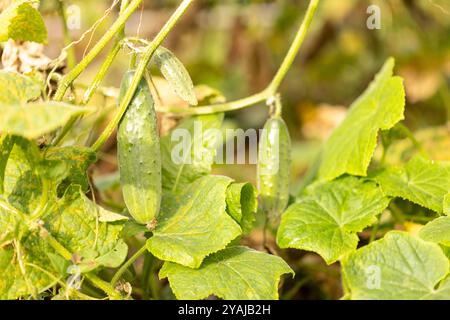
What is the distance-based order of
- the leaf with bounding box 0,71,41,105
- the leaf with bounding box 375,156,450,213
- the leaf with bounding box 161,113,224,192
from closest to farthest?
1. the leaf with bounding box 0,71,41,105
2. the leaf with bounding box 375,156,450,213
3. the leaf with bounding box 161,113,224,192

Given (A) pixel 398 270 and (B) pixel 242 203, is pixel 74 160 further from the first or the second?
(A) pixel 398 270

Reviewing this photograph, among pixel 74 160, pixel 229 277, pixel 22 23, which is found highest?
pixel 22 23

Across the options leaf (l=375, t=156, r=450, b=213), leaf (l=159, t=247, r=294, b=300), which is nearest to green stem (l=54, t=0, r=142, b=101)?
leaf (l=159, t=247, r=294, b=300)

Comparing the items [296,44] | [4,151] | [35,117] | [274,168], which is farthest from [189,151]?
[35,117]

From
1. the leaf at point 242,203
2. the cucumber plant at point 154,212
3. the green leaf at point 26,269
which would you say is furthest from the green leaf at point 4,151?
the leaf at point 242,203

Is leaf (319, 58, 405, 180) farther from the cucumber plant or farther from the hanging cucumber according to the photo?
the hanging cucumber
